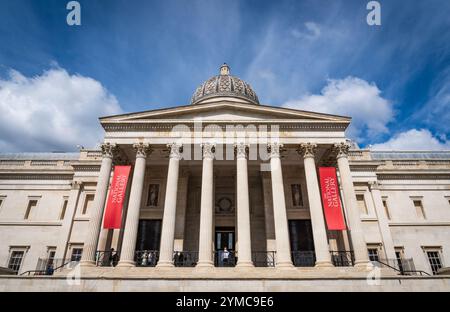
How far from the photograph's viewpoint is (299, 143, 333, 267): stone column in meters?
16.5

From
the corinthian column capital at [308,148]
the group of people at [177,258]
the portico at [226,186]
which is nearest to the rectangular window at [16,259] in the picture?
the group of people at [177,258]

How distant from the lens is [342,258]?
19.5 meters

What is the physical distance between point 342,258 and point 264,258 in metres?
5.22

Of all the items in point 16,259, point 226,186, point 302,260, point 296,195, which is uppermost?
point 226,186

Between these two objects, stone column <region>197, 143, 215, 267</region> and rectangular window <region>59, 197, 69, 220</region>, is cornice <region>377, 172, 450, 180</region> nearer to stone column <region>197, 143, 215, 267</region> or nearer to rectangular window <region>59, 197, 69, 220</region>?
stone column <region>197, 143, 215, 267</region>

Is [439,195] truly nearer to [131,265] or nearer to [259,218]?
[259,218]

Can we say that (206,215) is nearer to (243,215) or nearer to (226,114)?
(243,215)

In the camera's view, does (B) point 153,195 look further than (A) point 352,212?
Yes

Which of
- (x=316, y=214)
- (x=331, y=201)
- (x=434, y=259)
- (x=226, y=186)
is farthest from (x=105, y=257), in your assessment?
(x=434, y=259)

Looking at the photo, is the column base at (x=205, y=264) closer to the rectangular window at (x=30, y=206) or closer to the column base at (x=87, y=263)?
the column base at (x=87, y=263)

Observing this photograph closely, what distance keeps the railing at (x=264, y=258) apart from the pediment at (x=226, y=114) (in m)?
9.29

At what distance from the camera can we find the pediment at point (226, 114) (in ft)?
66.3

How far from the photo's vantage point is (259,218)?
22.9m
